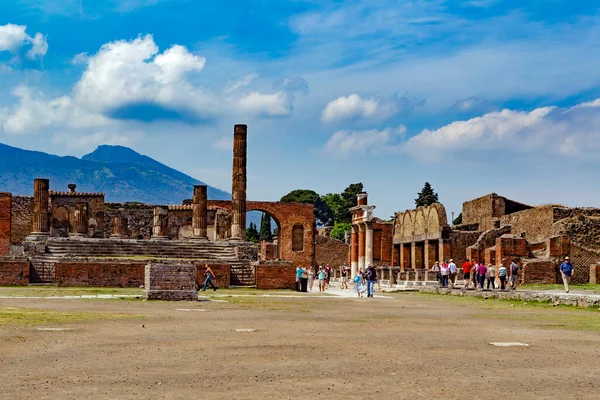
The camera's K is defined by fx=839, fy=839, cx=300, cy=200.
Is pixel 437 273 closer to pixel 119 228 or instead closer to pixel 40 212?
pixel 40 212

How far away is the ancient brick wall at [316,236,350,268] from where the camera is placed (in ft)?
249

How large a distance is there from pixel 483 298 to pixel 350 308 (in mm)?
7907

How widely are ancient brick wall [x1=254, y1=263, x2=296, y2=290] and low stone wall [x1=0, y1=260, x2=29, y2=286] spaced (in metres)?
8.89

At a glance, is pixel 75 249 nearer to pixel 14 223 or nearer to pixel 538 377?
pixel 14 223

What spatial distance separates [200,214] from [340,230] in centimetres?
7198

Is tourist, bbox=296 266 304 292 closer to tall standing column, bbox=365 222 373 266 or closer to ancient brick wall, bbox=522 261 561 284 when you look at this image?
ancient brick wall, bbox=522 261 561 284

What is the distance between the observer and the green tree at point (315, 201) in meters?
133

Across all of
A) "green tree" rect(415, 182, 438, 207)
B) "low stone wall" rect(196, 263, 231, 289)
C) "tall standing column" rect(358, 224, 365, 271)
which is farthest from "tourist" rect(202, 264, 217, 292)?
"green tree" rect(415, 182, 438, 207)

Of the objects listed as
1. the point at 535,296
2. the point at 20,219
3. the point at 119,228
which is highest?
the point at 20,219

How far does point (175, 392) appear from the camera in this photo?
7.61 meters

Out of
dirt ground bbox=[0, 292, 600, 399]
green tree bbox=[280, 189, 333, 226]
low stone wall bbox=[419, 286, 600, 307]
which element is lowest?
dirt ground bbox=[0, 292, 600, 399]

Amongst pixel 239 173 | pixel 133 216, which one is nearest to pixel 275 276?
pixel 239 173

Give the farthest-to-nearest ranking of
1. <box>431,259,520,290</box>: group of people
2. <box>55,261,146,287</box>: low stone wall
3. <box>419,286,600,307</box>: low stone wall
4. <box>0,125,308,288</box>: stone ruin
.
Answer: <box>431,259,520,290</box>: group of people, <box>0,125,308,288</box>: stone ruin, <box>55,261,146,287</box>: low stone wall, <box>419,286,600,307</box>: low stone wall

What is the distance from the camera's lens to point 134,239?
137 feet
